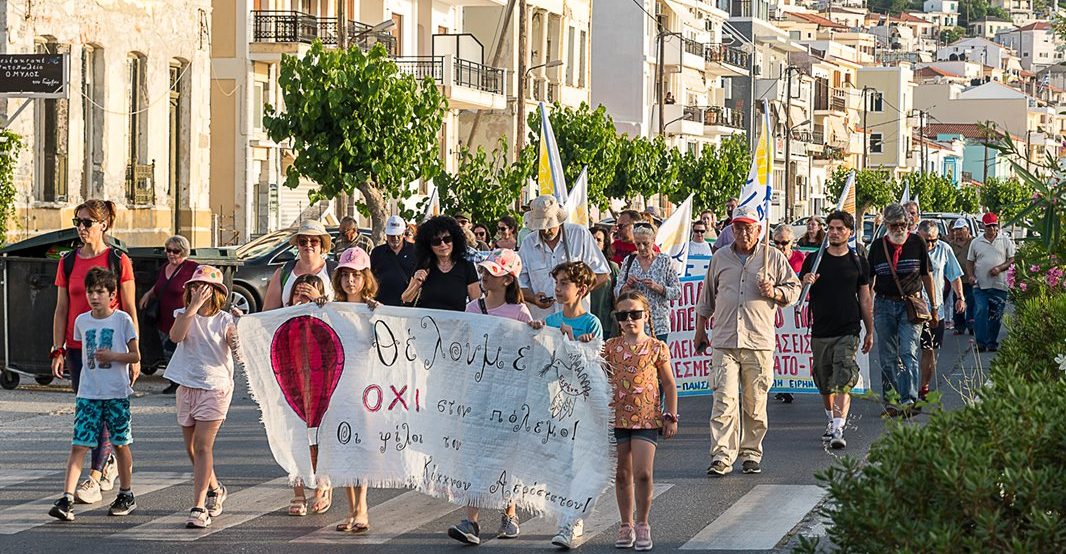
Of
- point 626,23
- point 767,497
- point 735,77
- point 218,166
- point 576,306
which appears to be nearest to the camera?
point 576,306

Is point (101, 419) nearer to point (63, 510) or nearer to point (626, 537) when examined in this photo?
point (63, 510)

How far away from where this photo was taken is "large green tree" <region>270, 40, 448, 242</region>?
2717 cm

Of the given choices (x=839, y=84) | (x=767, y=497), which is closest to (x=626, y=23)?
(x=839, y=84)

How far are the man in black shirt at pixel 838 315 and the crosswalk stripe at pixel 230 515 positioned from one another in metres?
4.45

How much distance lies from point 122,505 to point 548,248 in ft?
13.2

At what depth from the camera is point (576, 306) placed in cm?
959

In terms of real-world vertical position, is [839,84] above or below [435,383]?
above

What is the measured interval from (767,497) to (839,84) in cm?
10940

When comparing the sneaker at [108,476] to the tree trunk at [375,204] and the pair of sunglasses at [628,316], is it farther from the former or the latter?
the tree trunk at [375,204]

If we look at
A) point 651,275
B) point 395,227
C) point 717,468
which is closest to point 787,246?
point 651,275

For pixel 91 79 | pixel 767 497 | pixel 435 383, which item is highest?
pixel 91 79

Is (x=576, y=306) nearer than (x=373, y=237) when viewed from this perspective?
Yes

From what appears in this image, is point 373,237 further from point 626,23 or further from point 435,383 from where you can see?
point 626,23

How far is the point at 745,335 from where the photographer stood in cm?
1191
